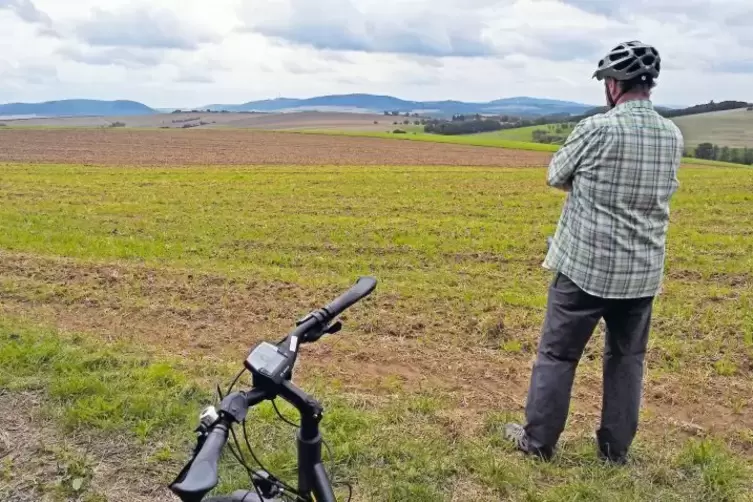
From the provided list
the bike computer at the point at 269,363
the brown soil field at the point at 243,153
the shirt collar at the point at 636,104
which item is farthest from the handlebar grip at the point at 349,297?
the brown soil field at the point at 243,153

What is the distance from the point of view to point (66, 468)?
3.50 metres

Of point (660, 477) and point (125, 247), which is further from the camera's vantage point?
point (125, 247)

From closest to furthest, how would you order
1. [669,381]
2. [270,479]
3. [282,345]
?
[282,345]
[270,479]
[669,381]

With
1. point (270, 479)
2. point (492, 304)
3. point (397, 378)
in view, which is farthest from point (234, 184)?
point (270, 479)

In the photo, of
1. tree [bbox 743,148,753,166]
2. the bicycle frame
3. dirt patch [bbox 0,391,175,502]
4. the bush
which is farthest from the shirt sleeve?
the bush

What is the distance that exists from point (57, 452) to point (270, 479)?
2.35 m

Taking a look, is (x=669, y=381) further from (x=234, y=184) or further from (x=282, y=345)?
(x=234, y=184)

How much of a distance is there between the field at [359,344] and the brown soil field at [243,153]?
60.0 feet

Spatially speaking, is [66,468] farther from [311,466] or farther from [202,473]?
[202,473]

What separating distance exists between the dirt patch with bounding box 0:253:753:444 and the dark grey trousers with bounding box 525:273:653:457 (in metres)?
0.88

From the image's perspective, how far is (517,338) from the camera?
657cm

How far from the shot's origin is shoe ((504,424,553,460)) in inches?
151

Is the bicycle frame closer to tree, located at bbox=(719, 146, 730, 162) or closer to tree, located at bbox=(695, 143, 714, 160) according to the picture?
tree, located at bbox=(695, 143, 714, 160)

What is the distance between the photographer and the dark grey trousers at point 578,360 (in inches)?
139
